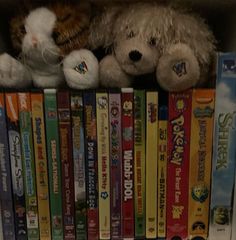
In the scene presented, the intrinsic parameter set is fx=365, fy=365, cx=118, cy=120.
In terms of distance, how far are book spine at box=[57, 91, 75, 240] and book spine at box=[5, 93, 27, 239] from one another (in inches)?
2.5

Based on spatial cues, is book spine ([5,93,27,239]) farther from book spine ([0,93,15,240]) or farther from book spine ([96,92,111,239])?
book spine ([96,92,111,239])

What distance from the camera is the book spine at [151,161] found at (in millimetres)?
525

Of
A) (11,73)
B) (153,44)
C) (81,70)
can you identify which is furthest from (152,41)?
(11,73)

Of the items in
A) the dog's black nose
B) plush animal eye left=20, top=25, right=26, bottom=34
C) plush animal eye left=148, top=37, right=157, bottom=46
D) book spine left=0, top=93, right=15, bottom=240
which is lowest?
book spine left=0, top=93, right=15, bottom=240

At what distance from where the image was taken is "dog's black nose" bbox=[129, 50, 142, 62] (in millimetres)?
516

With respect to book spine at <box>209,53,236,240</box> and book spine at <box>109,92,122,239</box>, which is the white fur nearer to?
book spine at <box>109,92,122,239</box>

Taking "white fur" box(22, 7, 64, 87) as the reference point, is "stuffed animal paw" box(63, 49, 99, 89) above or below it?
below

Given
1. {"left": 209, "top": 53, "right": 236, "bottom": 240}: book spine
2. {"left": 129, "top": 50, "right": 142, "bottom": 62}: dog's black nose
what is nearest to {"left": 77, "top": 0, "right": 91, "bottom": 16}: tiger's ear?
{"left": 129, "top": 50, "right": 142, "bottom": 62}: dog's black nose

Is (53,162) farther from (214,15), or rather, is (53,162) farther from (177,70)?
(214,15)

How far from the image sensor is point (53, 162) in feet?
1.80

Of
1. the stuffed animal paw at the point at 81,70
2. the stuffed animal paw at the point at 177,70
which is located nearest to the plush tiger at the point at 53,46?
the stuffed animal paw at the point at 81,70

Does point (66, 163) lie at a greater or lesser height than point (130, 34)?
lesser

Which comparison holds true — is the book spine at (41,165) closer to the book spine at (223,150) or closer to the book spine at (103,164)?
the book spine at (103,164)

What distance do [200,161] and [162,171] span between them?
0.19 ft
